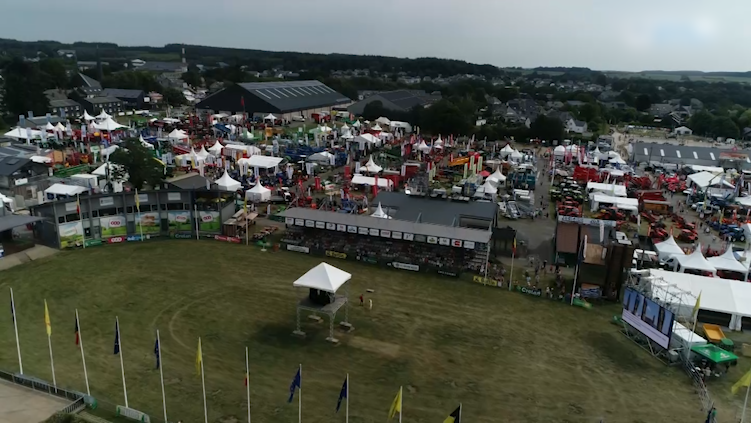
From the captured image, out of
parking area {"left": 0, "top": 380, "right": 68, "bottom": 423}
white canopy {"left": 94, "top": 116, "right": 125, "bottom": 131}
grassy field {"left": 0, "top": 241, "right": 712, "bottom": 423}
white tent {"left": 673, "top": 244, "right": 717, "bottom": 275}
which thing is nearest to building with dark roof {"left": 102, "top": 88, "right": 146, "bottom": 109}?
white canopy {"left": 94, "top": 116, "right": 125, "bottom": 131}

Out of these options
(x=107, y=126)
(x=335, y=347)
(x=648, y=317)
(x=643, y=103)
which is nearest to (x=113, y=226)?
(x=335, y=347)

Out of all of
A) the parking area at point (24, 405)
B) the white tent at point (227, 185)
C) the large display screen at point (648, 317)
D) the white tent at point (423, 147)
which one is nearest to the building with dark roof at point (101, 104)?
the white tent at point (423, 147)

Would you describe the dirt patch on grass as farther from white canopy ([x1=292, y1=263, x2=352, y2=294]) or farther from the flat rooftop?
the flat rooftop

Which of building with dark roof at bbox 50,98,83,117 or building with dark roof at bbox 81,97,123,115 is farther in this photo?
building with dark roof at bbox 81,97,123,115

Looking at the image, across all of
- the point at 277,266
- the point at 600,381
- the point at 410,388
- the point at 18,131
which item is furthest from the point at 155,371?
the point at 18,131

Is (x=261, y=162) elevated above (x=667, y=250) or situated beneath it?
elevated above

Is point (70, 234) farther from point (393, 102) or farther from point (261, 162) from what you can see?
point (393, 102)
